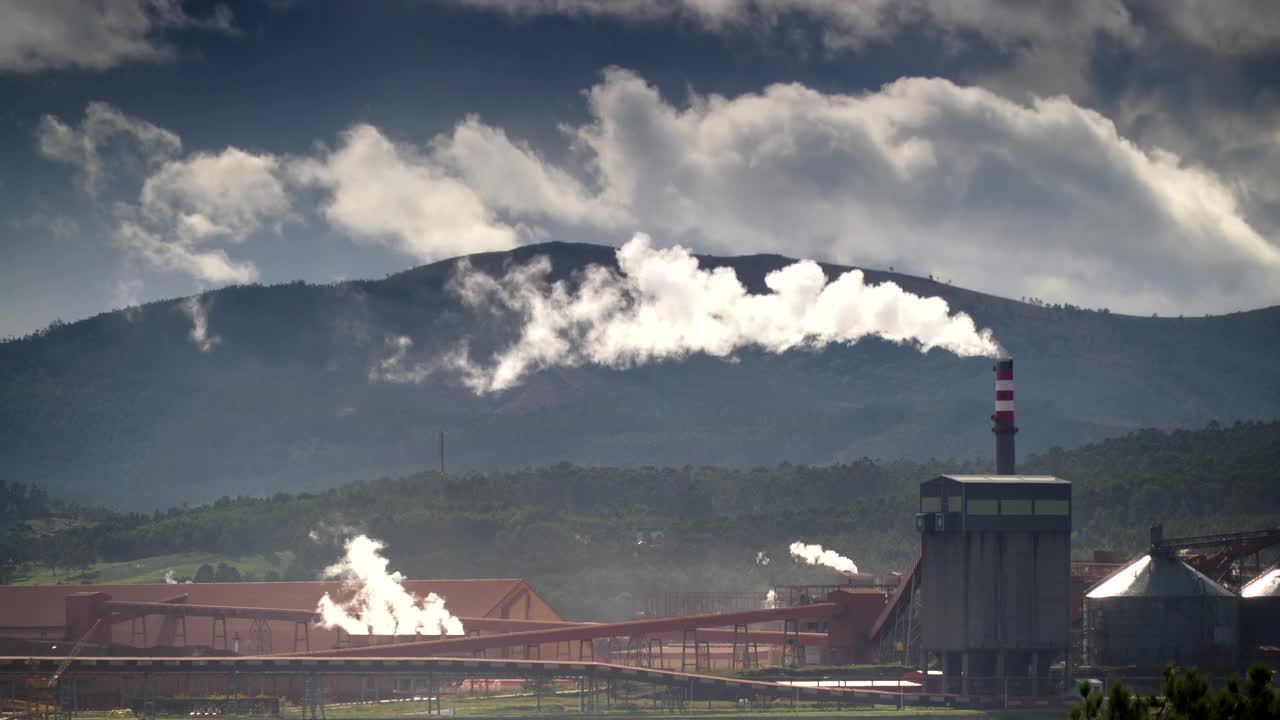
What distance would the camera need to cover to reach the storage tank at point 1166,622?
307 ft

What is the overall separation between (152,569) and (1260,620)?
119 metres

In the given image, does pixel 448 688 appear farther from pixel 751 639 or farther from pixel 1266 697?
pixel 1266 697

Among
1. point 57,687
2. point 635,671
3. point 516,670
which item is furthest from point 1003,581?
point 57,687

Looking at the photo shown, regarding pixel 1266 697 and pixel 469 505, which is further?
pixel 469 505

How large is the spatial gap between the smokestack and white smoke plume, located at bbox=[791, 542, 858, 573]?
1801 inches

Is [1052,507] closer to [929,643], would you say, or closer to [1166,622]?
[1166,622]

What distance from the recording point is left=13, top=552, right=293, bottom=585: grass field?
17412 centimetres

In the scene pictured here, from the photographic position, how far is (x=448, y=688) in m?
100

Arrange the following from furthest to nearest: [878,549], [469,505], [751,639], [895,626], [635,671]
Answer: [469,505] → [878,549] → [751,639] → [895,626] → [635,671]

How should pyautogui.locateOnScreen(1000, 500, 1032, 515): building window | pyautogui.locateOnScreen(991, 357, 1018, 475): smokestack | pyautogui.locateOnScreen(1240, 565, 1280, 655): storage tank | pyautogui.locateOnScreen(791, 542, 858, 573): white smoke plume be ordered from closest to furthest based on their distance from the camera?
1. pyautogui.locateOnScreen(1000, 500, 1032, 515): building window
2. pyautogui.locateOnScreen(1240, 565, 1280, 655): storage tank
3. pyautogui.locateOnScreen(991, 357, 1018, 475): smokestack
4. pyautogui.locateOnScreen(791, 542, 858, 573): white smoke plume

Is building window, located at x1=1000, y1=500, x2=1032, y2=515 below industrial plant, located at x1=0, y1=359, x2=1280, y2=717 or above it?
above

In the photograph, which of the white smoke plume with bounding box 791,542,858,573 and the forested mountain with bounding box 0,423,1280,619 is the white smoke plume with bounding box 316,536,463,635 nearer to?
the forested mountain with bounding box 0,423,1280,619

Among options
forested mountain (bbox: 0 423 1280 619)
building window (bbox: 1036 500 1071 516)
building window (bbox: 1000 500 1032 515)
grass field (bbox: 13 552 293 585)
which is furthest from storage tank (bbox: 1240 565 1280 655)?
grass field (bbox: 13 552 293 585)

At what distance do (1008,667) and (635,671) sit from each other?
62.9 feet
